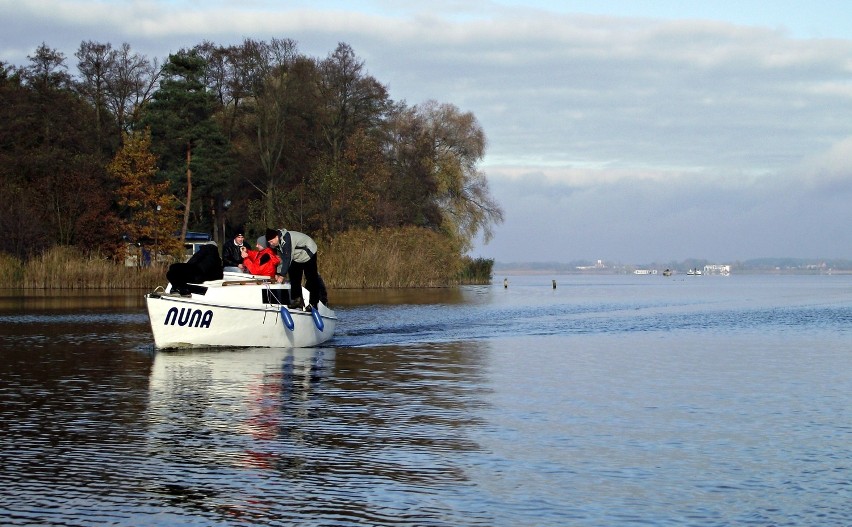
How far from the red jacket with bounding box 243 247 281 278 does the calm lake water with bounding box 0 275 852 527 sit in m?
2.29

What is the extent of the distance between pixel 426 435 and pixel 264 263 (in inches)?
602

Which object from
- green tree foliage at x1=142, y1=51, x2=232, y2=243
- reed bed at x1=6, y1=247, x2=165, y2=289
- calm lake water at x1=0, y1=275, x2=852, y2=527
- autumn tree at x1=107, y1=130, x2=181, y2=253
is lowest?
calm lake water at x1=0, y1=275, x2=852, y2=527

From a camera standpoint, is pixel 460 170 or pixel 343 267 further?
pixel 460 170

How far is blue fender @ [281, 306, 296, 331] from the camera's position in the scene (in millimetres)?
27312

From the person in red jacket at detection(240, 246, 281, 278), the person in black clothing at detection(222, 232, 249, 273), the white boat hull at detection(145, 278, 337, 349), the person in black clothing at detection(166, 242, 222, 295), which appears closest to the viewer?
the white boat hull at detection(145, 278, 337, 349)

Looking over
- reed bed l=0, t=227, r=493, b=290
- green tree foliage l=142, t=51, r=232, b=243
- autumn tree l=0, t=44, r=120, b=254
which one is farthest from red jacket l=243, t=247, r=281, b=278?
green tree foliage l=142, t=51, r=232, b=243

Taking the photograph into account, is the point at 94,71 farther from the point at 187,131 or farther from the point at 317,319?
the point at 317,319

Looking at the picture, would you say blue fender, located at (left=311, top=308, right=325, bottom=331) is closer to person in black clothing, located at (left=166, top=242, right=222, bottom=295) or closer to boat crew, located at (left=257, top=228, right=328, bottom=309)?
boat crew, located at (left=257, top=228, right=328, bottom=309)

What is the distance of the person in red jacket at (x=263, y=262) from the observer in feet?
93.2

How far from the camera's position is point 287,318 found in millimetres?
27438

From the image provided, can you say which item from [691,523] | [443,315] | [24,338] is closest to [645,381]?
[691,523]

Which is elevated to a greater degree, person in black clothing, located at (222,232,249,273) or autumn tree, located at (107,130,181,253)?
autumn tree, located at (107,130,181,253)

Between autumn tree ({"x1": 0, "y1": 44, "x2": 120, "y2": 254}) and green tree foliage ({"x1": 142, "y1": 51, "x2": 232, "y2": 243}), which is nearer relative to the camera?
autumn tree ({"x1": 0, "y1": 44, "x2": 120, "y2": 254})

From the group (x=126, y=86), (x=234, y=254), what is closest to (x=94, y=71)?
(x=126, y=86)
